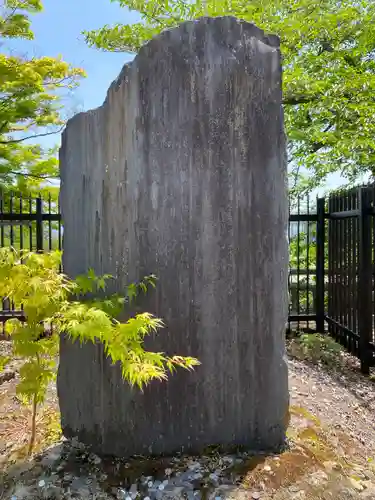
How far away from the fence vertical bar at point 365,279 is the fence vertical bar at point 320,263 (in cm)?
117

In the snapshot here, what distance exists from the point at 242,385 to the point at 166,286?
0.90 m

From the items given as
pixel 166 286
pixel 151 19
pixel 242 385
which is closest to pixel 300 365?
Answer: pixel 242 385

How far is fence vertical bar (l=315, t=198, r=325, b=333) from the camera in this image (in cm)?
623

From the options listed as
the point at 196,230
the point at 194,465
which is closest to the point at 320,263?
the point at 196,230

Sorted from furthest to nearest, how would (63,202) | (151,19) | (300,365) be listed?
(151,19)
(300,365)
(63,202)

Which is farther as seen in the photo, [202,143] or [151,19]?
[151,19]

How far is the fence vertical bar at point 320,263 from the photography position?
623 centimetres

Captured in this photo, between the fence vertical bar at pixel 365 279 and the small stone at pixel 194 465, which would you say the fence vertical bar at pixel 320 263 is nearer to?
the fence vertical bar at pixel 365 279

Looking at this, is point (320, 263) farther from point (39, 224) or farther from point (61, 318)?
point (61, 318)

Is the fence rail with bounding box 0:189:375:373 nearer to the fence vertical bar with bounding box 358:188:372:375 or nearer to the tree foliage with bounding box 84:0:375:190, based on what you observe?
the fence vertical bar with bounding box 358:188:372:375

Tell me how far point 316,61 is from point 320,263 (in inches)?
202

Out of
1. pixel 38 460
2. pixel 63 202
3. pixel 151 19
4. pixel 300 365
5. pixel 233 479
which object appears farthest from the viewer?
pixel 151 19

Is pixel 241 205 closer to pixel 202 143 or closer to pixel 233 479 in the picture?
pixel 202 143

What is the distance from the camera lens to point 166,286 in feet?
9.20
